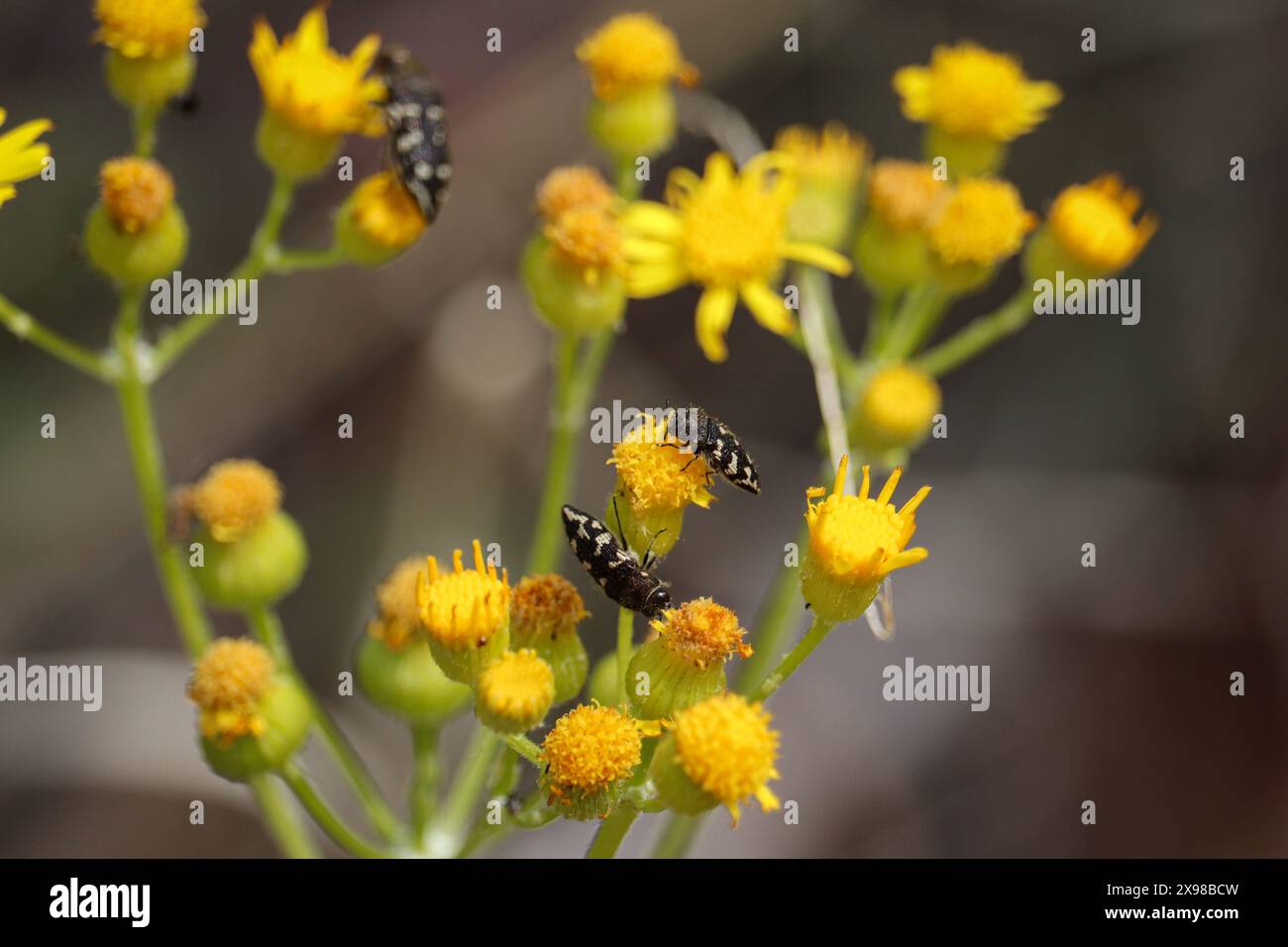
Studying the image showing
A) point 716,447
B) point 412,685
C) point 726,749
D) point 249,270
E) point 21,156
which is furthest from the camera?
point 249,270

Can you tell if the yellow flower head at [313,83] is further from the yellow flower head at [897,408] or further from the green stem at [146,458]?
the yellow flower head at [897,408]

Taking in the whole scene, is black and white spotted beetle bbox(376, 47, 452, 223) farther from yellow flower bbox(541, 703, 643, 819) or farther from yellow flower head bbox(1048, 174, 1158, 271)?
yellow flower head bbox(1048, 174, 1158, 271)

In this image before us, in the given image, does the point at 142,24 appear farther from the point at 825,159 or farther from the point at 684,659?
the point at 684,659

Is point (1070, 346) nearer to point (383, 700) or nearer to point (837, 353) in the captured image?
point (837, 353)

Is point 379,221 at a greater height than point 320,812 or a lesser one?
greater

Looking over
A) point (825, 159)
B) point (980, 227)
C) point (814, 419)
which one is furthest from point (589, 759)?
point (814, 419)

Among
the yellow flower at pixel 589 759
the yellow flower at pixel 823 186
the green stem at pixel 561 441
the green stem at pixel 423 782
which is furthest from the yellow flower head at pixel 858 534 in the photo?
the yellow flower at pixel 823 186

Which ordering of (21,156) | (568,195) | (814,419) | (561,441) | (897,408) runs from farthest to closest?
(814,419)
(897,408)
(561,441)
(568,195)
(21,156)
